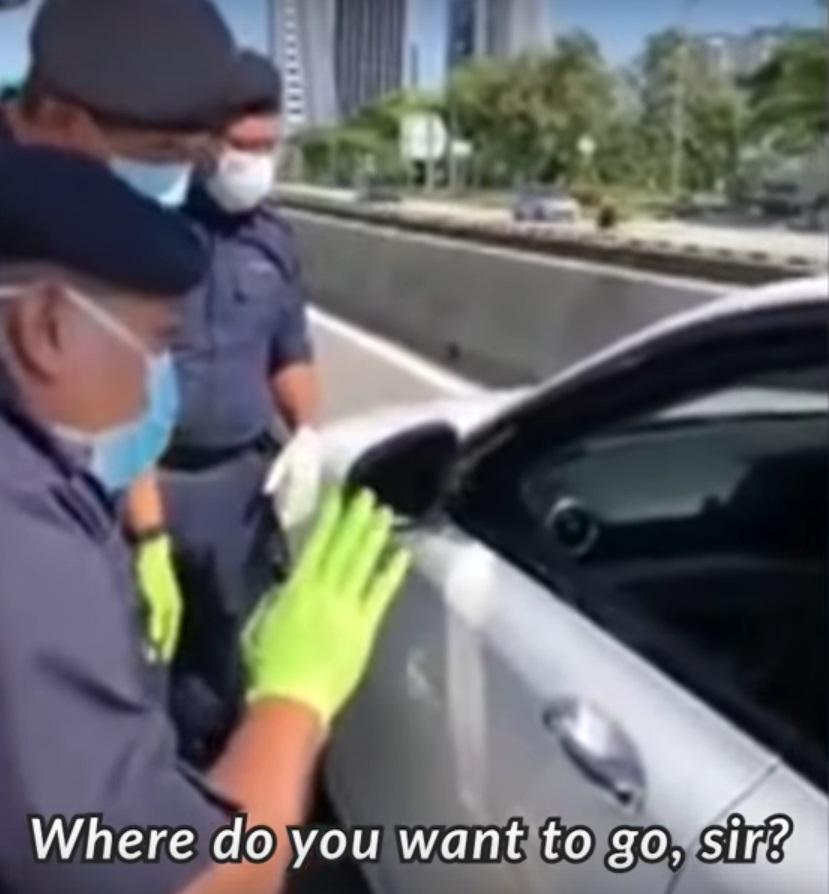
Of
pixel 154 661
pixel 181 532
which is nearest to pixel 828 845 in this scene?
pixel 154 661

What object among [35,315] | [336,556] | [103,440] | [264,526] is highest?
[35,315]

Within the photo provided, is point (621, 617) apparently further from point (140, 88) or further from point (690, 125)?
point (690, 125)

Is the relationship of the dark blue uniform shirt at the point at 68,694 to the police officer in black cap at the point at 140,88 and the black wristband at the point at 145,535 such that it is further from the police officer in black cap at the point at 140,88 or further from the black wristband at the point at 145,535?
the black wristband at the point at 145,535

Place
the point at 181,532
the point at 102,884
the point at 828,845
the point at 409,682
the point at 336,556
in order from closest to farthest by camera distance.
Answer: the point at 102,884, the point at 828,845, the point at 336,556, the point at 409,682, the point at 181,532

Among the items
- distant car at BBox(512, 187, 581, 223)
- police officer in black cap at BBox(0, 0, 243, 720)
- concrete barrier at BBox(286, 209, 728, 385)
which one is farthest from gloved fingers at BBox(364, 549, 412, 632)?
distant car at BBox(512, 187, 581, 223)

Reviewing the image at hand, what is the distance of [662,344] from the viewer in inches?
118

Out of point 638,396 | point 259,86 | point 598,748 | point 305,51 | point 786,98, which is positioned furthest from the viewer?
A: point 786,98

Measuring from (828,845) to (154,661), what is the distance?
739mm

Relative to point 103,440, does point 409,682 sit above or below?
below

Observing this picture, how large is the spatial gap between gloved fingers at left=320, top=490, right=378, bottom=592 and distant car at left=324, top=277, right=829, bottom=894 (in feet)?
1.48

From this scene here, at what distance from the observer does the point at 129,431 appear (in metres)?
2.02

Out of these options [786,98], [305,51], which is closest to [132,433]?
[305,51]

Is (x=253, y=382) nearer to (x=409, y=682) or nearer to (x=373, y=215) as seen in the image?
(x=409, y=682)

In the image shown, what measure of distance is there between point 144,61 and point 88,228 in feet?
3.49
